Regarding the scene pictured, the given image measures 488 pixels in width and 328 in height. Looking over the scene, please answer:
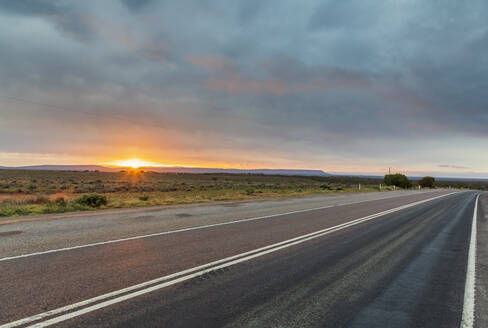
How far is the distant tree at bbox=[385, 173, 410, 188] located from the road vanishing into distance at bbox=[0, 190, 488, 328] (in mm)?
87773

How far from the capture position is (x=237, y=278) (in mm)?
4516

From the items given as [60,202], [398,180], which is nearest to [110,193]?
[60,202]

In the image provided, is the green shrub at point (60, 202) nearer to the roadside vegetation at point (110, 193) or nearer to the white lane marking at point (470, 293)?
the roadside vegetation at point (110, 193)

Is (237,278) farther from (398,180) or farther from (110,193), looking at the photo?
(398,180)

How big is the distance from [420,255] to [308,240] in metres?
2.56

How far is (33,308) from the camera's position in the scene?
3420 mm

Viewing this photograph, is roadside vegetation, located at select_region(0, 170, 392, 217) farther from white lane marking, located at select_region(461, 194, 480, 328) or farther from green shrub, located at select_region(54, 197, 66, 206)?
white lane marking, located at select_region(461, 194, 480, 328)

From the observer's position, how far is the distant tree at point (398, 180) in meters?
85.2

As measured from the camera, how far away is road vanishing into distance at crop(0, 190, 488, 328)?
3.36 m

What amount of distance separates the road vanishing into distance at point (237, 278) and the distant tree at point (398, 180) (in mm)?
87773

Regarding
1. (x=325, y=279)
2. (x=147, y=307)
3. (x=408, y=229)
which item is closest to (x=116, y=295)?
(x=147, y=307)

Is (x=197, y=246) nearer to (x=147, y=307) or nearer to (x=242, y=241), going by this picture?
(x=242, y=241)

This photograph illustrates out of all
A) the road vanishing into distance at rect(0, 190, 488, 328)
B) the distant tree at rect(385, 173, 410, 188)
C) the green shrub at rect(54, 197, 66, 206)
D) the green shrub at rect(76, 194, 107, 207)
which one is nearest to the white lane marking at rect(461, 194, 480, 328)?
the road vanishing into distance at rect(0, 190, 488, 328)

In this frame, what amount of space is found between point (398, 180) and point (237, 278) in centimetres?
9509
